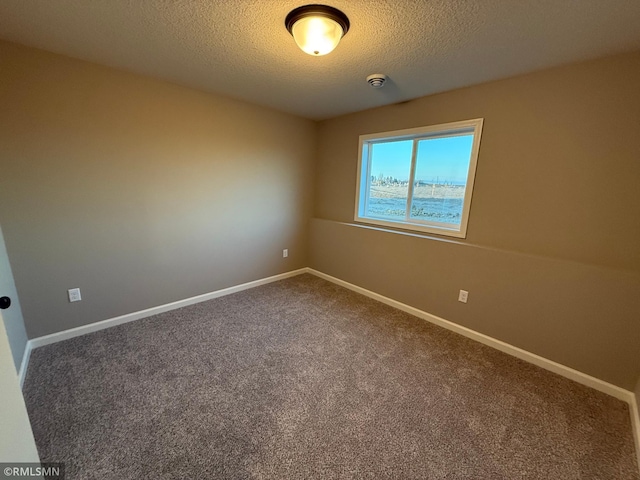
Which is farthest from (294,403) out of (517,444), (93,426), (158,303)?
(158,303)

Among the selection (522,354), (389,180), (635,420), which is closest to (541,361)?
(522,354)

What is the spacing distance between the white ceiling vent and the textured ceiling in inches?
2.3

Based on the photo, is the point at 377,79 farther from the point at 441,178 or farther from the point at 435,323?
the point at 435,323

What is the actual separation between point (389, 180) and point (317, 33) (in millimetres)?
2010

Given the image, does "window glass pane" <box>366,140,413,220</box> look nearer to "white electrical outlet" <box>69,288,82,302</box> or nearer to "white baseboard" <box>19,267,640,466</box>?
"white baseboard" <box>19,267,640,466</box>

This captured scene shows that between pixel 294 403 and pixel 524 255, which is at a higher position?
pixel 524 255

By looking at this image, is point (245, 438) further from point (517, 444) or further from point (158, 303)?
point (158, 303)

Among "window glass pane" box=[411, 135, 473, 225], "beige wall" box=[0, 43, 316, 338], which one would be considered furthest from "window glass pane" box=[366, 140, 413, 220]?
"beige wall" box=[0, 43, 316, 338]

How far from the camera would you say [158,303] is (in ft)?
8.93

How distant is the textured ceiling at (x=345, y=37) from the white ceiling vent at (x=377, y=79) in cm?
6

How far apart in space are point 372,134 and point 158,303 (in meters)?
3.05

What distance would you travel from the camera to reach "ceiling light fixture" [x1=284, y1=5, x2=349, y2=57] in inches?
55.7

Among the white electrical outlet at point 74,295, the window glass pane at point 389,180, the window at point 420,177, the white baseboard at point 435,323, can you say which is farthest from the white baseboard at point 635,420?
the white electrical outlet at point 74,295

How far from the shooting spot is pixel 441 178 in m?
2.73
